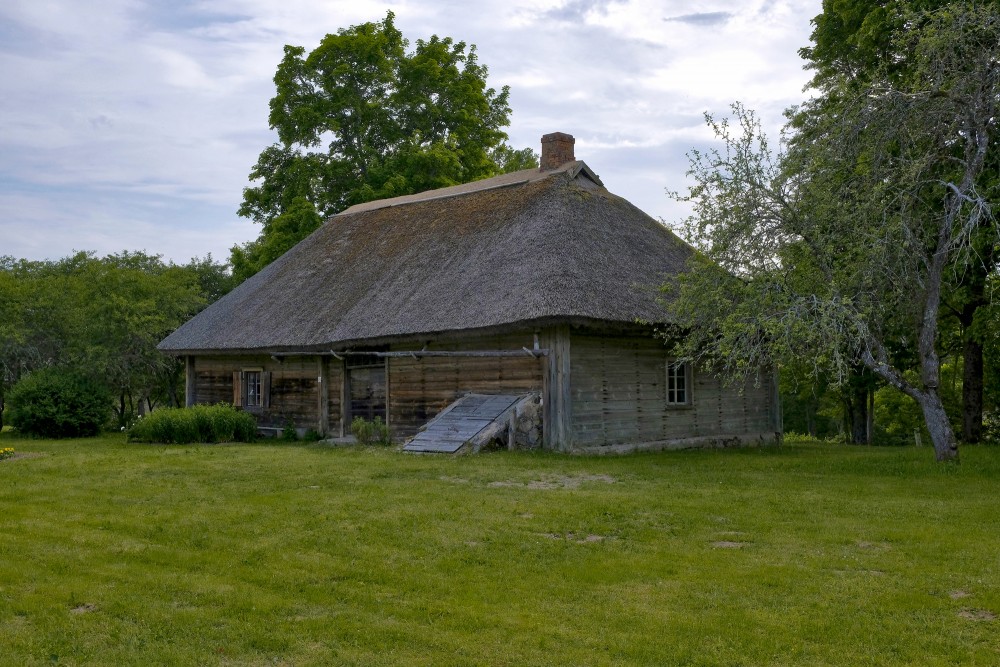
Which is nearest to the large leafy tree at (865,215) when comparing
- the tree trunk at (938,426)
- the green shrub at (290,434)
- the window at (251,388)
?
the tree trunk at (938,426)

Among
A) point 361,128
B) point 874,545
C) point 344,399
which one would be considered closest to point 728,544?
point 874,545

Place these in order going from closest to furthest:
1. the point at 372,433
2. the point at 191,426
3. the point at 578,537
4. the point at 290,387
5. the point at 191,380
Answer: the point at 578,537
the point at 372,433
the point at 191,426
the point at 290,387
the point at 191,380

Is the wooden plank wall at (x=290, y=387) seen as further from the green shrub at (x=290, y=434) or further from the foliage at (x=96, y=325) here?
the foliage at (x=96, y=325)

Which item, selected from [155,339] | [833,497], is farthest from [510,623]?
[155,339]

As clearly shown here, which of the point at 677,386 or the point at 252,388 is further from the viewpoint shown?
the point at 252,388

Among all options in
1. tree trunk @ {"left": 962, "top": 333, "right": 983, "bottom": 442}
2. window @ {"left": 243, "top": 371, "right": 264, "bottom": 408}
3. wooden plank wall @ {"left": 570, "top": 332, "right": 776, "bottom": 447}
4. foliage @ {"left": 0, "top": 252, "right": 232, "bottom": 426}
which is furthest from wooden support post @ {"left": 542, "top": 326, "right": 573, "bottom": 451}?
foliage @ {"left": 0, "top": 252, "right": 232, "bottom": 426}

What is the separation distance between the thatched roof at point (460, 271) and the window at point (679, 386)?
1.97m

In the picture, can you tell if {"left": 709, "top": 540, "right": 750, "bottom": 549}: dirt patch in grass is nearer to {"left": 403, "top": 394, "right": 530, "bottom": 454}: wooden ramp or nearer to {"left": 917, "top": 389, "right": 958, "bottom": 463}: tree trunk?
{"left": 917, "top": 389, "right": 958, "bottom": 463}: tree trunk

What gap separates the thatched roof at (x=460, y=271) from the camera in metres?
17.7

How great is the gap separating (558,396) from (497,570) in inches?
363

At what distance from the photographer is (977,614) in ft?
21.5

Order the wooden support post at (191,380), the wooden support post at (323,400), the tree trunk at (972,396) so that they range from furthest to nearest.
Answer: the wooden support post at (191,380), the wooden support post at (323,400), the tree trunk at (972,396)

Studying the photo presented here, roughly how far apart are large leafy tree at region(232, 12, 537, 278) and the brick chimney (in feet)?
31.8

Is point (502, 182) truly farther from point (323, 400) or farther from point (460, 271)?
point (323, 400)
